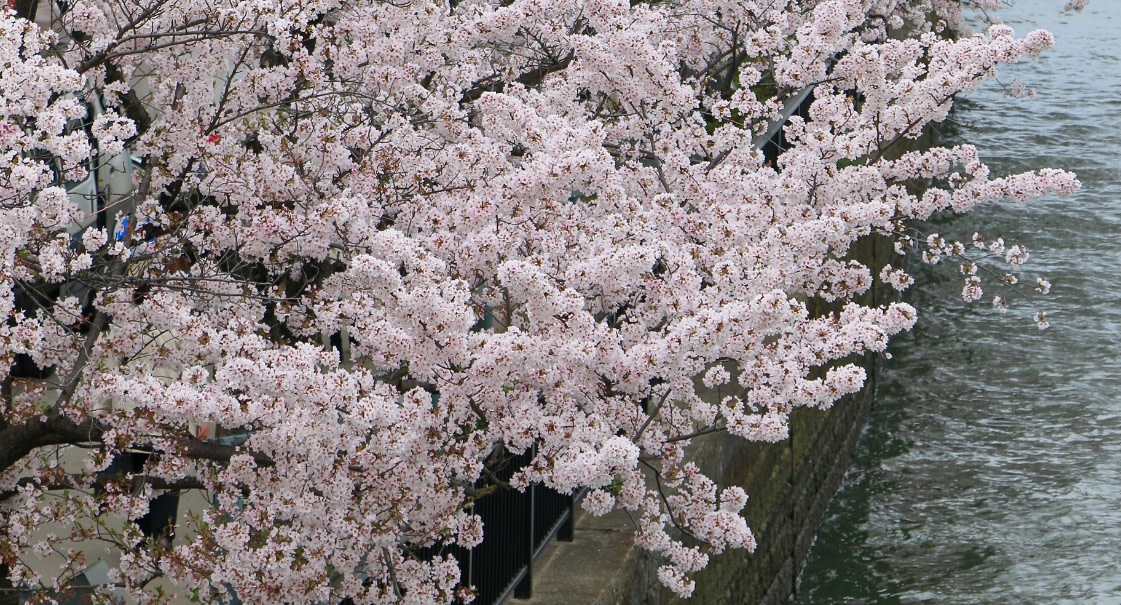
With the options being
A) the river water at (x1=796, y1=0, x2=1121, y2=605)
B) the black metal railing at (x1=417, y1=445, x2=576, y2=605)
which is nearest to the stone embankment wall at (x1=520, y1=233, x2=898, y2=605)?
the black metal railing at (x1=417, y1=445, x2=576, y2=605)

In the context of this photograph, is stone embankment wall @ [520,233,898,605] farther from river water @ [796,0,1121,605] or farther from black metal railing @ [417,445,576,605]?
river water @ [796,0,1121,605]

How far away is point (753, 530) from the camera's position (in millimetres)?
10703

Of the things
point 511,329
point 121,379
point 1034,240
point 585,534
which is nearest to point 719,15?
point 585,534

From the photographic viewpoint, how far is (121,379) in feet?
18.0

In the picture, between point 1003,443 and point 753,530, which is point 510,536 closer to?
point 753,530

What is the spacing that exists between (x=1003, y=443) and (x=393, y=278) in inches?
416

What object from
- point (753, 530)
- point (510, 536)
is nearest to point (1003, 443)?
point (753, 530)

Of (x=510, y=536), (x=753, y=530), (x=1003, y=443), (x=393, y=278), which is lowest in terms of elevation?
(x=1003, y=443)

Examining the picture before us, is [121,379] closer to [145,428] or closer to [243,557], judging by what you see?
[145,428]

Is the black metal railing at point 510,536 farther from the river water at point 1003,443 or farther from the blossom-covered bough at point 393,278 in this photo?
the river water at point 1003,443

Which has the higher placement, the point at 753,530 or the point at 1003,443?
the point at 753,530

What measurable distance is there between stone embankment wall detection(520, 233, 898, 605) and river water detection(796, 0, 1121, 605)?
0.38 m

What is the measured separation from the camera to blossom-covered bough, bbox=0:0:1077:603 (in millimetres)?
5637

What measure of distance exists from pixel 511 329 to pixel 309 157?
199 cm
